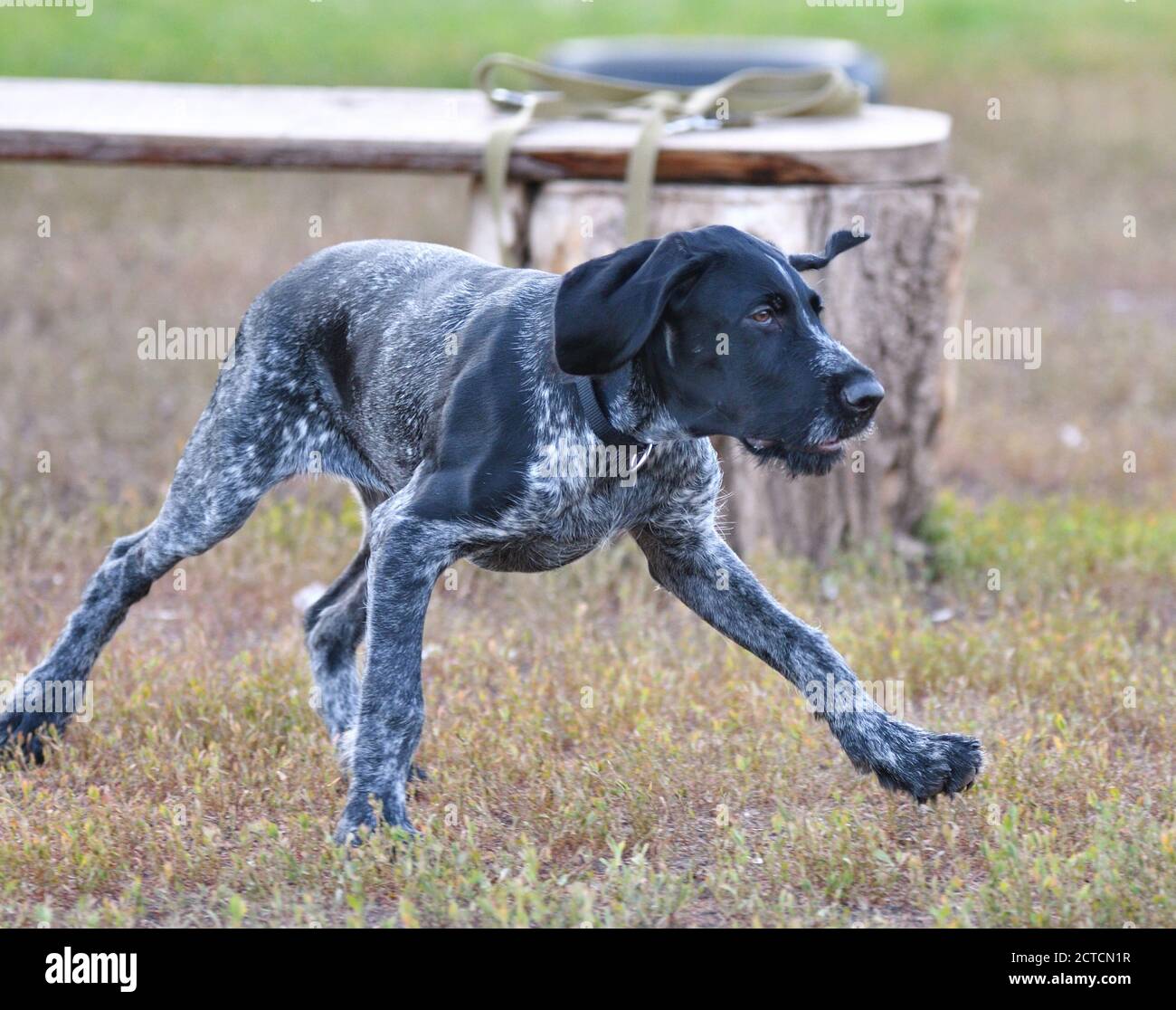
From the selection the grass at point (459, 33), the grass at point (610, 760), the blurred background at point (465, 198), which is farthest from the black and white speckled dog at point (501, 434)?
the grass at point (459, 33)

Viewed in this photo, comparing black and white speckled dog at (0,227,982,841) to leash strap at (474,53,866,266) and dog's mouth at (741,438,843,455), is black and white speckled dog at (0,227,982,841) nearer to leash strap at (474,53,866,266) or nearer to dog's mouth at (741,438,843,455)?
dog's mouth at (741,438,843,455)

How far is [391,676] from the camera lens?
393cm

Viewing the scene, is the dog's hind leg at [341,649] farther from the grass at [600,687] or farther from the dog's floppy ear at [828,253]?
the dog's floppy ear at [828,253]

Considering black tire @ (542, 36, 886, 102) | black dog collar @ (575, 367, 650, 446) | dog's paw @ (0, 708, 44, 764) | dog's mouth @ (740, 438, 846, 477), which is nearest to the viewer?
dog's mouth @ (740, 438, 846, 477)

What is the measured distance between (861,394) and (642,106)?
3.65 m

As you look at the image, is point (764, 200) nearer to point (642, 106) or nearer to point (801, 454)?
point (642, 106)

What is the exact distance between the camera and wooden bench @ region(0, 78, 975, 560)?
6137 mm

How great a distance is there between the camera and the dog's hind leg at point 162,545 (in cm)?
446

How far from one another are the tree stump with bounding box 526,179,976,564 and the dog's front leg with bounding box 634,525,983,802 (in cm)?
181

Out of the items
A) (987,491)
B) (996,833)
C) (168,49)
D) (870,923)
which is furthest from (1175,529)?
(168,49)

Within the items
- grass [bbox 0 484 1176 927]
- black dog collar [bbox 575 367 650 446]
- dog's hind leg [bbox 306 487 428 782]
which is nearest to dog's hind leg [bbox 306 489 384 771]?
dog's hind leg [bbox 306 487 428 782]

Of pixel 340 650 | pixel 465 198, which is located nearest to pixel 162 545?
pixel 340 650

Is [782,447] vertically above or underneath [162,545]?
above

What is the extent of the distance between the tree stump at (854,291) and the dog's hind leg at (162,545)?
2.12 m
